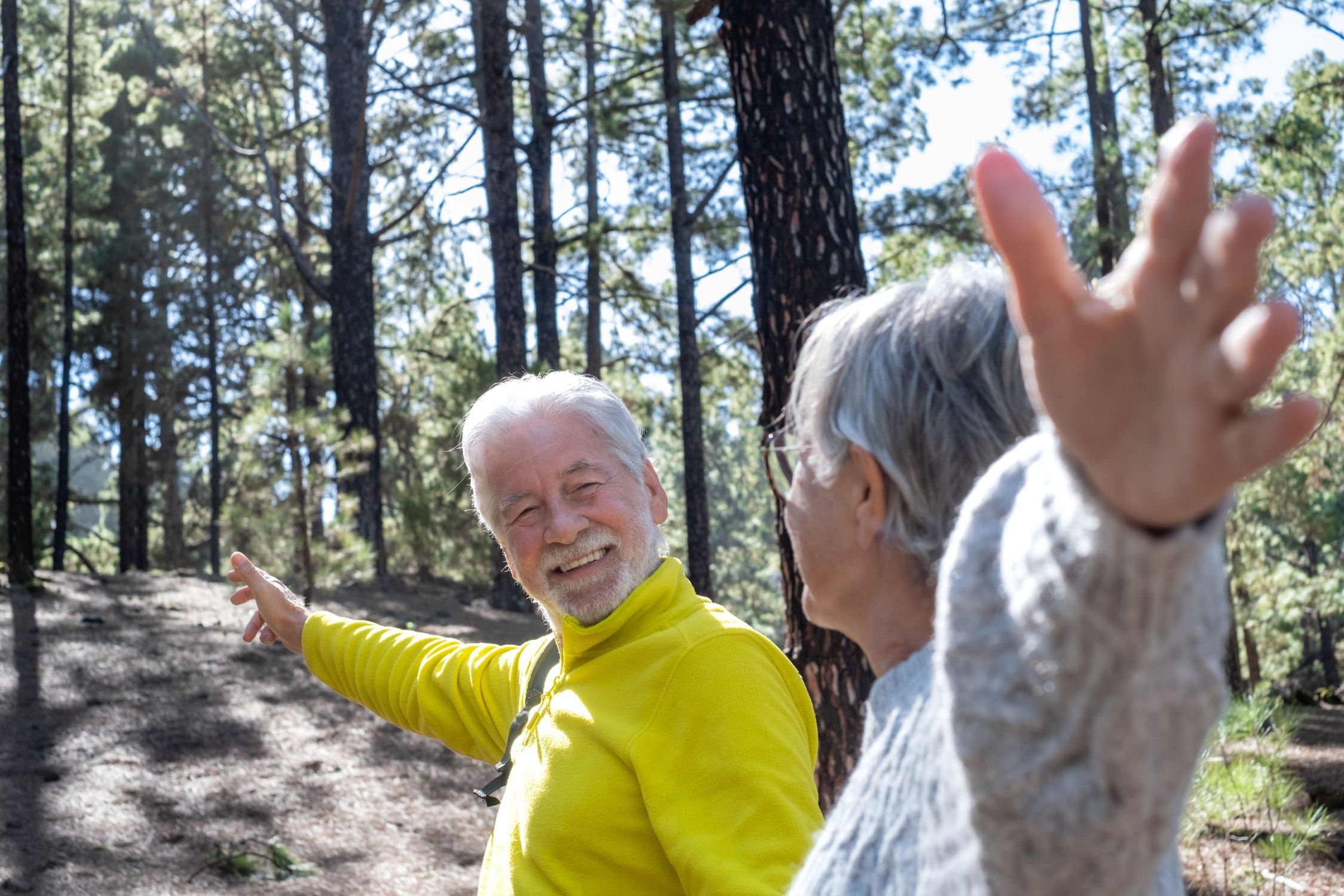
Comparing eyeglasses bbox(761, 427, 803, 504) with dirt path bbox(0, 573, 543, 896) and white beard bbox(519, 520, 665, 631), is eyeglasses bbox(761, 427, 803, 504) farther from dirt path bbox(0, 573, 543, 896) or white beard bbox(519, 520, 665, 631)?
dirt path bbox(0, 573, 543, 896)

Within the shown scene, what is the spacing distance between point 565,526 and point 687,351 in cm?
1225

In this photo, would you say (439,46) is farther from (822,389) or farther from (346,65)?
(822,389)

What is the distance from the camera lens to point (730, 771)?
1.77m

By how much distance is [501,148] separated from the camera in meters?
12.2

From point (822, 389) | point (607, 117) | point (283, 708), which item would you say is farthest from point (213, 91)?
point (822, 389)

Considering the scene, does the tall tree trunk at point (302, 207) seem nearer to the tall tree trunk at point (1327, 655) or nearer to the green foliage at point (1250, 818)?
the green foliage at point (1250, 818)

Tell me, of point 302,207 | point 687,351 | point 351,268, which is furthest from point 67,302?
point 687,351

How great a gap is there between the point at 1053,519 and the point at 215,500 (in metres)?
20.5

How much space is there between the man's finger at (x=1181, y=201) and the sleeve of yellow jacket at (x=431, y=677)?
1.94 meters

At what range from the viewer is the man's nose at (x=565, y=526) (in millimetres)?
2291

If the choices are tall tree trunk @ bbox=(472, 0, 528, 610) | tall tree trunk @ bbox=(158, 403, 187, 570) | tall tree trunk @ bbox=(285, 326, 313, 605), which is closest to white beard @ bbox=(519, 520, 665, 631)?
tall tree trunk @ bbox=(285, 326, 313, 605)

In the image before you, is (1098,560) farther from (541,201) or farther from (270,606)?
(541,201)

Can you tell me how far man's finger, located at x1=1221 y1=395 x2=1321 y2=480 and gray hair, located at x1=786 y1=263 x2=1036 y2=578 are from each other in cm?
48

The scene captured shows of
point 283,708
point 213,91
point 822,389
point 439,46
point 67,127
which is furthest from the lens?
point 213,91
